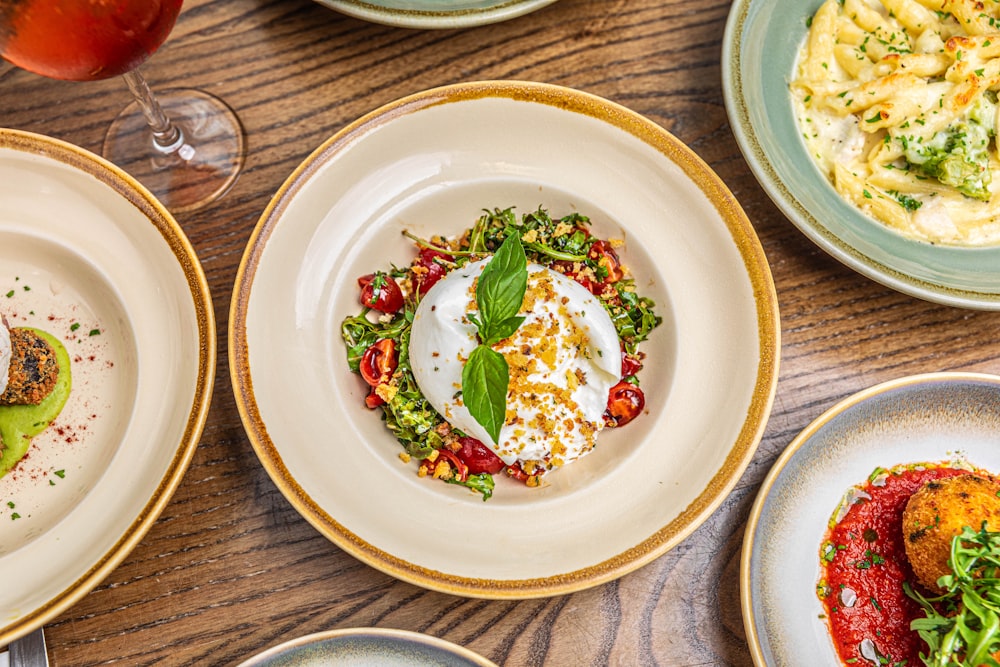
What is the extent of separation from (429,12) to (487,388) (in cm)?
97

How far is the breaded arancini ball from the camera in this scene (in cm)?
164

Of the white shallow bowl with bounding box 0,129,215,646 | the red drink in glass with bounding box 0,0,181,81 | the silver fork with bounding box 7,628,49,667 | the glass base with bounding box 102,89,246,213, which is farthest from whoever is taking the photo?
the glass base with bounding box 102,89,246,213

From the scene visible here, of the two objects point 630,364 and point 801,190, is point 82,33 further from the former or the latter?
point 801,190

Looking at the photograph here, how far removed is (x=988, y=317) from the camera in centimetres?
195

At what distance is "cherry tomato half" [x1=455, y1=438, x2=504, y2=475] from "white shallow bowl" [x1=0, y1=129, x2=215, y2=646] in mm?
594

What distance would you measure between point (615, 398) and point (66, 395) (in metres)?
1.33

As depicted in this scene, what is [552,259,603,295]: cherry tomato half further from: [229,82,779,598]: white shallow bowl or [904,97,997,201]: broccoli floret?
[904,97,997,201]: broccoli floret

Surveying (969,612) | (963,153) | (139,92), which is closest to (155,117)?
(139,92)

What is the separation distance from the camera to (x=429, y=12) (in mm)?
1839

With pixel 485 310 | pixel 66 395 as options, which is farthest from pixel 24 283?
pixel 485 310

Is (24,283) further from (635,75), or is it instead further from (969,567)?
A: (969,567)

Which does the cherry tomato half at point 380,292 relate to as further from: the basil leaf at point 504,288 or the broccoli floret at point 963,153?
the broccoli floret at point 963,153

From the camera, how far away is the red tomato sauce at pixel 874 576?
1689mm

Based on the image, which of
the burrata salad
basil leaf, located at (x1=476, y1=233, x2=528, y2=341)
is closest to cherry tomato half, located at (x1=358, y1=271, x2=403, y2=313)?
the burrata salad
